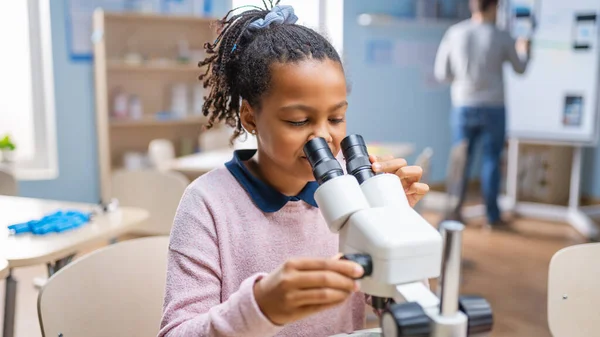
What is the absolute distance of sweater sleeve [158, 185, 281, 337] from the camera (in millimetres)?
748

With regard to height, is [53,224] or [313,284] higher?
[313,284]

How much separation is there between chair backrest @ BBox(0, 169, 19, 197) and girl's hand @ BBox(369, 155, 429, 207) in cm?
179

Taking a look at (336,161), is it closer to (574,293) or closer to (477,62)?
(574,293)

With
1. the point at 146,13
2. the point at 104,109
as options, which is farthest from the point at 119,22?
the point at 104,109

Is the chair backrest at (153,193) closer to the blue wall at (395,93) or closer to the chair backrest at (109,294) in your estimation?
the chair backrest at (109,294)

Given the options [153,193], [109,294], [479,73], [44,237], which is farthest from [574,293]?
[479,73]

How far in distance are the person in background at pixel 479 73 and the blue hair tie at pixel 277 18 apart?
2788mm

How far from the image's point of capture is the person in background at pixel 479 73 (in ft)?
12.4

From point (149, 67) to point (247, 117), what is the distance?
3329 millimetres

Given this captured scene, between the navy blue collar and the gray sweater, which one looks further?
the gray sweater

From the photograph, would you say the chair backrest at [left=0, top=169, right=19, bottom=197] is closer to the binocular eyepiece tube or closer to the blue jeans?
the binocular eyepiece tube

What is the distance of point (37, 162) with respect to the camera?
404 cm

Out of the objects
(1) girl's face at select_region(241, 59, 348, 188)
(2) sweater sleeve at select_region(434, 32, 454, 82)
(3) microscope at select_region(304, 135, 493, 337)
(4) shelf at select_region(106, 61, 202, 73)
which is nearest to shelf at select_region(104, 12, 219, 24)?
(4) shelf at select_region(106, 61, 202, 73)

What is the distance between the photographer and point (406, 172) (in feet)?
2.92
